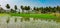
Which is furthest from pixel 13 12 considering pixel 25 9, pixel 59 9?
pixel 59 9

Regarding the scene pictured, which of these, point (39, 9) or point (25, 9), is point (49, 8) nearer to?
point (39, 9)

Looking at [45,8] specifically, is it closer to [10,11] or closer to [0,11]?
[10,11]

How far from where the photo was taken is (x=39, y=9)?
30484 mm

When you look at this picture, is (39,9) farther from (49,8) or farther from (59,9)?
(59,9)

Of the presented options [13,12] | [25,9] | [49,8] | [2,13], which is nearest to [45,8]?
[49,8]

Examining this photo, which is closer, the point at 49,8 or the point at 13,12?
the point at 13,12

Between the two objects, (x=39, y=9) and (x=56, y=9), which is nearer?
(x=56, y=9)

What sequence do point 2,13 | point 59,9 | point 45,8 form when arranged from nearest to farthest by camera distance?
point 2,13 → point 59,9 → point 45,8

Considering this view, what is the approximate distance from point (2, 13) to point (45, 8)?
7.92 m

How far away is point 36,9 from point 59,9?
470 centimetres

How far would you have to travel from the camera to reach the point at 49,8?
1179 inches

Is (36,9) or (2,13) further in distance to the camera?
(36,9)

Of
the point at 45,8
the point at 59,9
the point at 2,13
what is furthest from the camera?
the point at 45,8

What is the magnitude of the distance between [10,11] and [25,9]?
3101 millimetres
